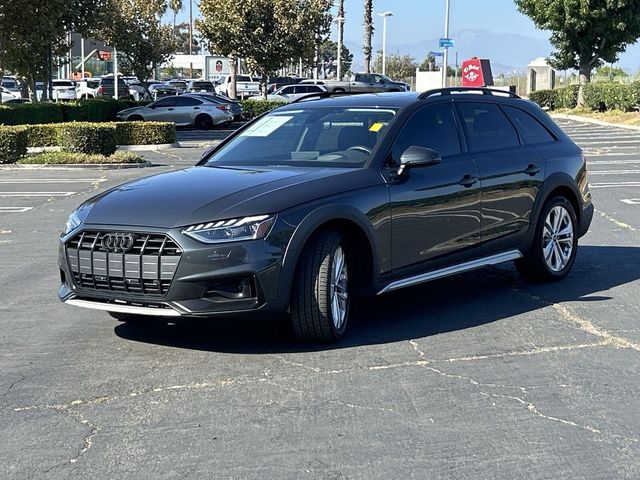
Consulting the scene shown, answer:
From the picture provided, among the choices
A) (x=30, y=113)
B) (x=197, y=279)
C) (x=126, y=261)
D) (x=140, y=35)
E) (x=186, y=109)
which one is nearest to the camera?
(x=197, y=279)

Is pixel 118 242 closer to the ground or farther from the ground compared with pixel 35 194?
farther from the ground

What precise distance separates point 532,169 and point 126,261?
3831mm

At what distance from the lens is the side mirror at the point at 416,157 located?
6652 mm

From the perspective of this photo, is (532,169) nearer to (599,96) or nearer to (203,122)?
(203,122)

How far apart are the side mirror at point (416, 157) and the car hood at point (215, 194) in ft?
0.84

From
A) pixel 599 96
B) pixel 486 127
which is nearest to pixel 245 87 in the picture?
pixel 599 96

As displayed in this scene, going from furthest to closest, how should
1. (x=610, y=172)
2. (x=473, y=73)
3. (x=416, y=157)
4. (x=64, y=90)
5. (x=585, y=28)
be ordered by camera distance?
(x=64, y=90), (x=585, y=28), (x=473, y=73), (x=610, y=172), (x=416, y=157)

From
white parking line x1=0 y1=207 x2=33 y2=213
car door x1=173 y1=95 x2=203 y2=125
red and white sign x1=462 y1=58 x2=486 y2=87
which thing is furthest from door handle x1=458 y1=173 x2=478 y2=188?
red and white sign x1=462 y1=58 x2=486 y2=87

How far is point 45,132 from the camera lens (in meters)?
24.5

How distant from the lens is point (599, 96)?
42.8m

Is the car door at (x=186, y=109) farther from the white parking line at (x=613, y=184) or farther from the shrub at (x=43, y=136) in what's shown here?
the white parking line at (x=613, y=184)

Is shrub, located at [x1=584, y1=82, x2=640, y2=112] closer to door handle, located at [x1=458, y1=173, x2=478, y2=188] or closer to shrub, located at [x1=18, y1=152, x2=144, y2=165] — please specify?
shrub, located at [x1=18, y1=152, x2=144, y2=165]

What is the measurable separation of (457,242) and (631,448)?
297cm

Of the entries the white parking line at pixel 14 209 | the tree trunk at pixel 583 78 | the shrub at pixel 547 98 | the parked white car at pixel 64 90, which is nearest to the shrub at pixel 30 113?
the white parking line at pixel 14 209
